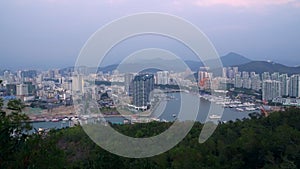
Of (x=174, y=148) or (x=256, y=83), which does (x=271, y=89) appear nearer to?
(x=256, y=83)

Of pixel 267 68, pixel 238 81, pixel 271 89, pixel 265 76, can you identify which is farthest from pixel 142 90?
pixel 267 68

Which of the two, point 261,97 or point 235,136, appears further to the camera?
point 261,97

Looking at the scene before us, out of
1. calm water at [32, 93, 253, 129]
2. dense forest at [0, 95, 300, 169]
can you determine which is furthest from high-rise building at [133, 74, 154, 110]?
dense forest at [0, 95, 300, 169]

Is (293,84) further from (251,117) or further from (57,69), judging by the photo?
(57,69)

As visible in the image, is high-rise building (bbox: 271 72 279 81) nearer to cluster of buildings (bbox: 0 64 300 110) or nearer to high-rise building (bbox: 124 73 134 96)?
cluster of buildings (bbox: 0 64 300 110)

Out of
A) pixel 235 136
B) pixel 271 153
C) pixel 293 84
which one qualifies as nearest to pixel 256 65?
pixel 293 84
